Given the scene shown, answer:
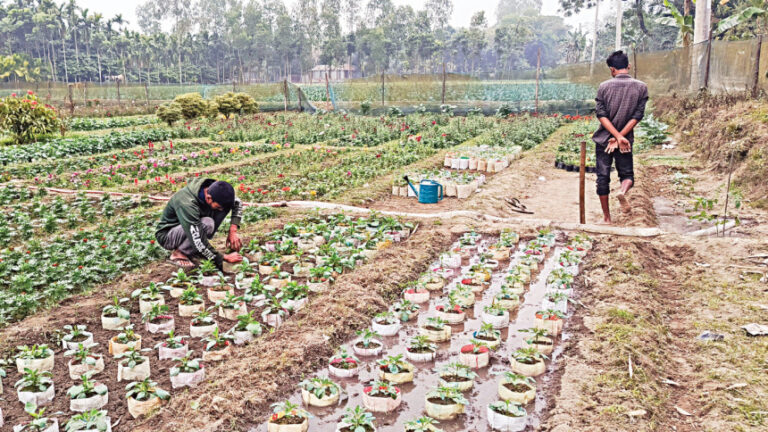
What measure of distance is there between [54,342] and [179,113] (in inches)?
783

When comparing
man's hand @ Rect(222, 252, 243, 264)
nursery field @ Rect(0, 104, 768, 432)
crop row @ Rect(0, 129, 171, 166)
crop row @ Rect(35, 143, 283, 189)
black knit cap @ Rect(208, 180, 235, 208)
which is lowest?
nursery field @ Rect(0, 104, 768, 432)

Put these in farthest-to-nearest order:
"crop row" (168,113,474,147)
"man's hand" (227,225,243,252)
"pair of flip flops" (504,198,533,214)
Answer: "crop row" (168,113,474,147) < "pair of flip flops" (504,198,533,214) < "man's hand" (227,225,243,252)

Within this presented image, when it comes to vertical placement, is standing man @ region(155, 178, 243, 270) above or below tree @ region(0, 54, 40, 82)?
below

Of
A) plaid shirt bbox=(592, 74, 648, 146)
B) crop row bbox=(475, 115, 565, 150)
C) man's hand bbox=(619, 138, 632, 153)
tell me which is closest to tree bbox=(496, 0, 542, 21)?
crop row bbox=(475, 115, 565, 150)

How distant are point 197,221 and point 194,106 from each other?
20189 mm

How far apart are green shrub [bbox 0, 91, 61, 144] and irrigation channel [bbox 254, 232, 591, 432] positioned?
15559 mm

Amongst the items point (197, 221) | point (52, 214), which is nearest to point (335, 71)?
point (52, 214)

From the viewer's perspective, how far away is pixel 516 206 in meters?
9.05

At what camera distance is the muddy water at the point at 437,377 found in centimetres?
344

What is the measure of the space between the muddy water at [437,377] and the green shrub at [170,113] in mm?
19518

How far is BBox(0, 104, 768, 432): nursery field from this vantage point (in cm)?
349

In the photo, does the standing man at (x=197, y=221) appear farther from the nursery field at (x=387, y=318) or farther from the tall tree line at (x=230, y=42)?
the tall tree line at (x=230, y=42)

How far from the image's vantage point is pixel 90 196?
9875 mm

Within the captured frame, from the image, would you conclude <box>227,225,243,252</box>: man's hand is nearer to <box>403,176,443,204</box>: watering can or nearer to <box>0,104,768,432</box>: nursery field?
<box>0,104,768,432</box>: nursery field
